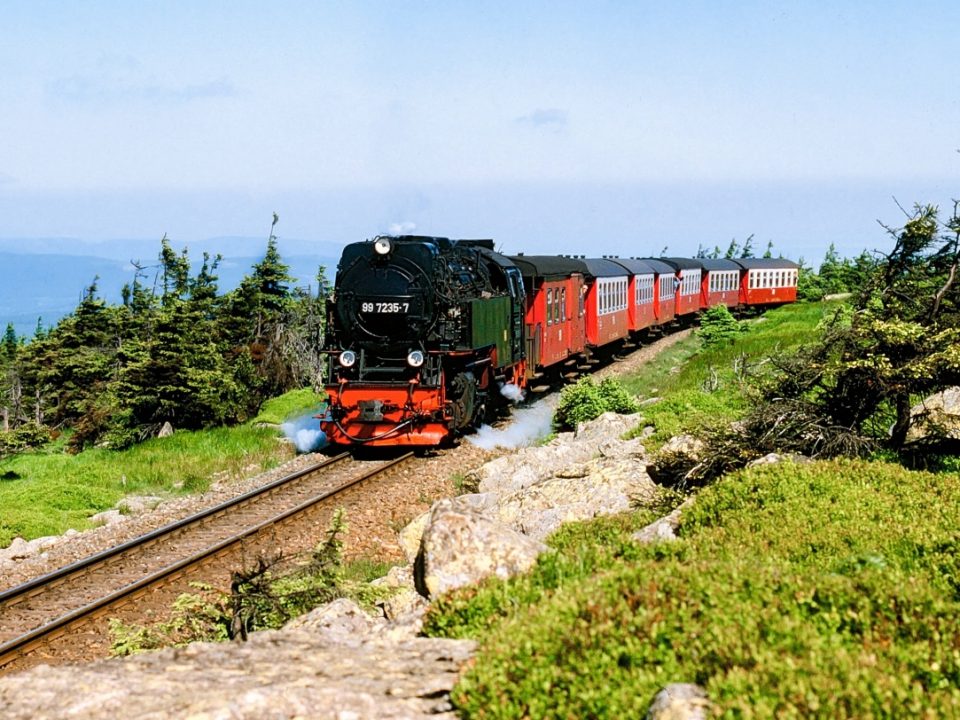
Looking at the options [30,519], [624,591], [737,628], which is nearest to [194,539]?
[30,519]

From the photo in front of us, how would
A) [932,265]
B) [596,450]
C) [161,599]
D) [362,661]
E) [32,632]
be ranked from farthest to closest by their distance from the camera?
[596,450]
[932,265]
[161,599]
[32,632]
[362,661]

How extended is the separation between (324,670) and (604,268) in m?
27.3

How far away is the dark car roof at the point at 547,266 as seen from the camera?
79.4ft

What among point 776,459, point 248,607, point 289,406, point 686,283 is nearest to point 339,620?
point 248,607

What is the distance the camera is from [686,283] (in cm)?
4516

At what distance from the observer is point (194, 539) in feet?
43.5

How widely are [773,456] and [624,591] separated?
6202 mm

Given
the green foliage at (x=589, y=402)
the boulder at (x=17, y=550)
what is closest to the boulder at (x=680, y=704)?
the boulder at (x=17, y=550)

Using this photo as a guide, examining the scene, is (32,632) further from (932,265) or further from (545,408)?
(545,408)

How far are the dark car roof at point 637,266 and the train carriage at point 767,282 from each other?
1584 centimetres

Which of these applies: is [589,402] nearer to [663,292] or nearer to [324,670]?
[324,670]

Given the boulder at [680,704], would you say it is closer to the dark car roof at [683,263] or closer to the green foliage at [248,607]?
the green foliage at [248,607]

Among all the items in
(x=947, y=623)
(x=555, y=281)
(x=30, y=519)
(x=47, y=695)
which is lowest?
(x=30, y=519)

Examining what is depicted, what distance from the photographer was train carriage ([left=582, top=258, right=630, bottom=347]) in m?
30.3
